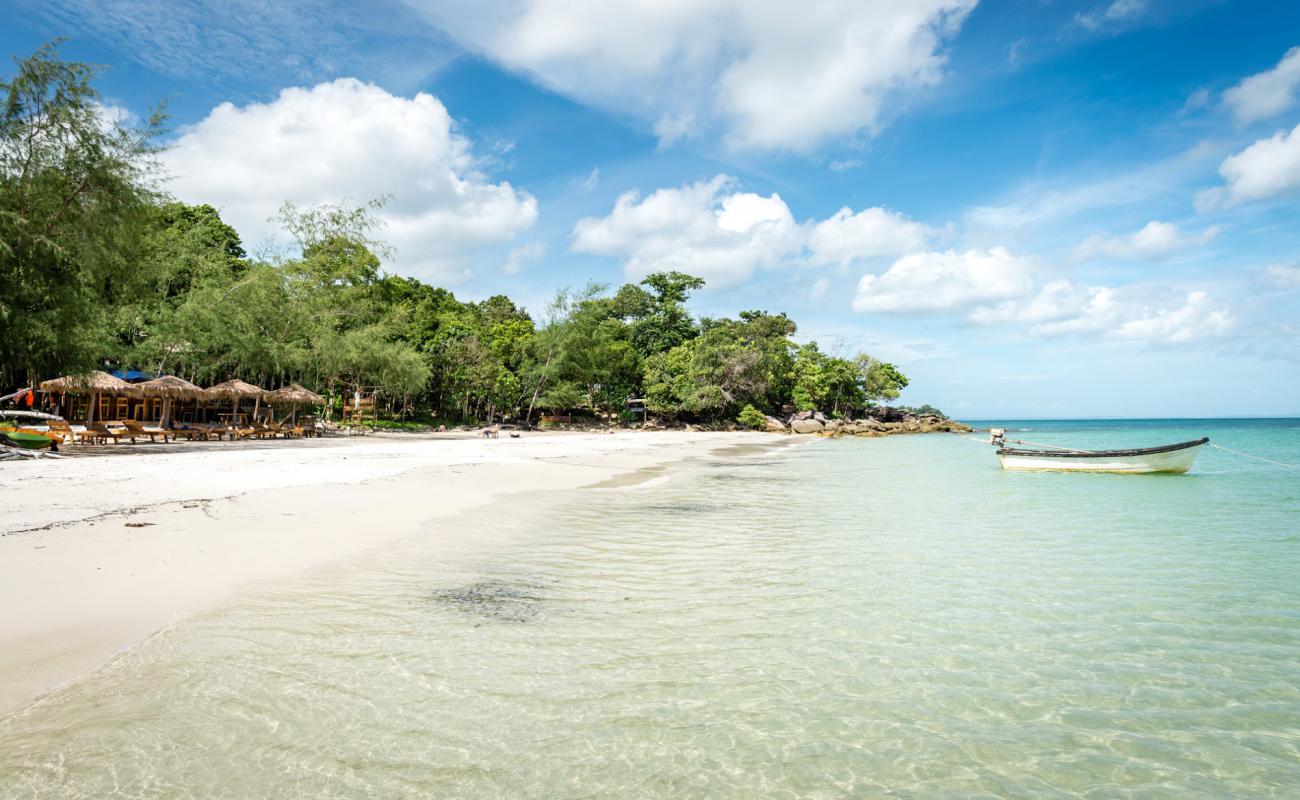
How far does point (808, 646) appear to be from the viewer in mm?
4730

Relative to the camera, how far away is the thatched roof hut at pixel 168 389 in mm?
22578

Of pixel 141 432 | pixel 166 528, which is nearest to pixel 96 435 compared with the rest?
pixel 141 432

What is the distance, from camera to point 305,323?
104 feet

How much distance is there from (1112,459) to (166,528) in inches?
897

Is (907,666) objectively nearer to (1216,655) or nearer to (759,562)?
(1216,655)

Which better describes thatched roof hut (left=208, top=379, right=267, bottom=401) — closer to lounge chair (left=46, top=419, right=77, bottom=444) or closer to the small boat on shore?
lounge chair (left=46, top=419, right=77, bottom=444)

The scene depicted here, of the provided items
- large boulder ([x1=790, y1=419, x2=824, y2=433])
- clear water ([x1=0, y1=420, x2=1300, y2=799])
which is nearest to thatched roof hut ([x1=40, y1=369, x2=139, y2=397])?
clear water ([x1=0, y1=420, x2=1300, y2=799])

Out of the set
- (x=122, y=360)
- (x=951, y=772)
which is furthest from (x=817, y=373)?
(x=951, y=772)

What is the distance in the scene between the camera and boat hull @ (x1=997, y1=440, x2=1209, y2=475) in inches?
744

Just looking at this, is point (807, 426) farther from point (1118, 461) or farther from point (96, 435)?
point (96, 435)

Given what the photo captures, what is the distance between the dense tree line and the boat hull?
1046 inches

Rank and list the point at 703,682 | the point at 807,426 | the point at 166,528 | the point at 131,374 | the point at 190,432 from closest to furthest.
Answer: the point at 703,682 < the point at 166,528 < the point at 190,432 < the point at 131,374 < the point at 807,426

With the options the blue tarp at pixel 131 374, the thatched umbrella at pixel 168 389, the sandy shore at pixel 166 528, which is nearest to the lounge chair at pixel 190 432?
the thatched umbrella at pixel 168 389

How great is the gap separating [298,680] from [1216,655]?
6.33 metres
